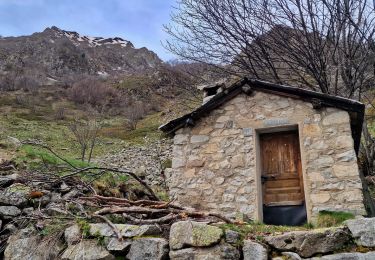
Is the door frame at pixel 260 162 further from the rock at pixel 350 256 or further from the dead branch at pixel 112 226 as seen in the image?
the dead branch at pixel 112 226

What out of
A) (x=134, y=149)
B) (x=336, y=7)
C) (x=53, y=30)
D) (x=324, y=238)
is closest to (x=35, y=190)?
(x=324, y=238)

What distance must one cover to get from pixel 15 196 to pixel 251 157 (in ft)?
13.1

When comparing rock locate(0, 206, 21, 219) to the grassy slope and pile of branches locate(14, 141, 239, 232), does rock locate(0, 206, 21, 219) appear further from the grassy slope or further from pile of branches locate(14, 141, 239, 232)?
the grassy slope

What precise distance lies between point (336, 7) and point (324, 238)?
Result: 25.3ft

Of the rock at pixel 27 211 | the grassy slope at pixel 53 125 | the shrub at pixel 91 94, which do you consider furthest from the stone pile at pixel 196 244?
the shrub at pixel 91 94

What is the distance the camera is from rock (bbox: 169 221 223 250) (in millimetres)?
4277

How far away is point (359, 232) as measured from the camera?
4.00 m

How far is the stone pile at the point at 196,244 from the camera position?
4008mm

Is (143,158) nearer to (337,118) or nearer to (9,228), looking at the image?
(337,118)

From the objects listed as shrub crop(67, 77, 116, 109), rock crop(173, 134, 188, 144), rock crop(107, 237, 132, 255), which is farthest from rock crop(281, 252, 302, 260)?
shrub crop(67, 77, 116, 109)

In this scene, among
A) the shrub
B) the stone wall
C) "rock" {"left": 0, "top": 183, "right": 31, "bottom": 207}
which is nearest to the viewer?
"rock" {"left": 0, "top": 183, "right": 31, "bottom": 207}

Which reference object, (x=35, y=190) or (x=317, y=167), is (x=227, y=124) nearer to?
(x=317, y=167)

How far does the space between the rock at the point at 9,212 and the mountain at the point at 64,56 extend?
51.2 metres

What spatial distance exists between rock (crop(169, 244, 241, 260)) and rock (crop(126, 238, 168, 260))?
128 mm
